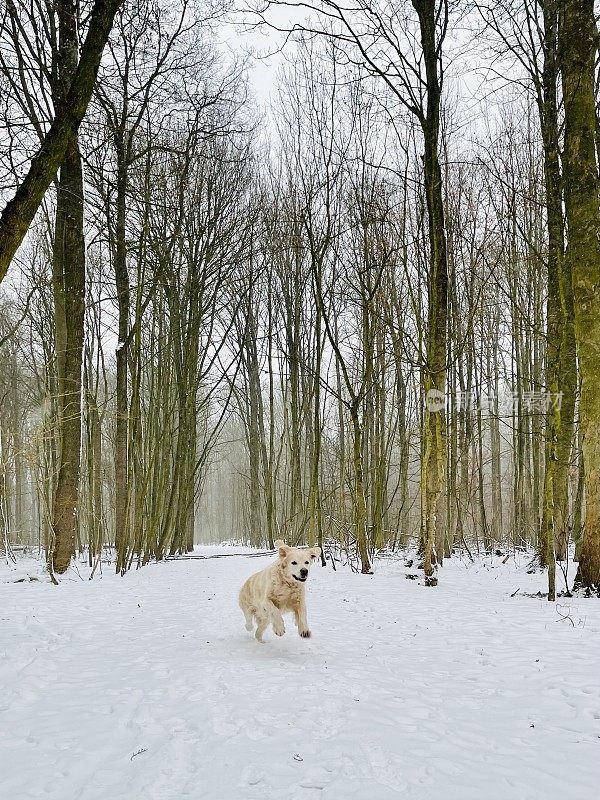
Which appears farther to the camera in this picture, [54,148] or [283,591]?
[283,591]

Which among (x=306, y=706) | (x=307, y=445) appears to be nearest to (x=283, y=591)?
(x=306, y=706)

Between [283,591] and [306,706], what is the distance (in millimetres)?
1847

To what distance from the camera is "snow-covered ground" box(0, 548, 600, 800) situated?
7.73 ft

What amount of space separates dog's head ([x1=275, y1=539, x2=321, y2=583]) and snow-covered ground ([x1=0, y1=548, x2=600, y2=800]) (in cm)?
65

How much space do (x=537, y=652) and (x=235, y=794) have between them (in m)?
3.18

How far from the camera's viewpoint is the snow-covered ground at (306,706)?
7.73 feet

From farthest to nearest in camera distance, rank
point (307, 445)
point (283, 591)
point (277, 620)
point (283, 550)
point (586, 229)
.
→ 1. point (307, 445)
2. point (586, 229)
3. point (283, 550)
4. point (283, 591)
5. point (277, 620)

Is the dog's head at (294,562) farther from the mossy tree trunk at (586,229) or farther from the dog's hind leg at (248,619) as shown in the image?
the mossy tree trunk at (586,229)

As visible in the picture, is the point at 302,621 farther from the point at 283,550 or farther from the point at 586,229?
the point at 586,229

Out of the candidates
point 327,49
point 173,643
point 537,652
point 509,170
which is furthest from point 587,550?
point 327,49

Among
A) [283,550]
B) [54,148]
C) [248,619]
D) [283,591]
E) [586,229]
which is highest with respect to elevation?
[54,148]

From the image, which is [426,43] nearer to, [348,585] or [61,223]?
[61,223]

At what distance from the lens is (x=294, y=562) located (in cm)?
514

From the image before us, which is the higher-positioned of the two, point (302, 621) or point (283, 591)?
point (283, 591)
